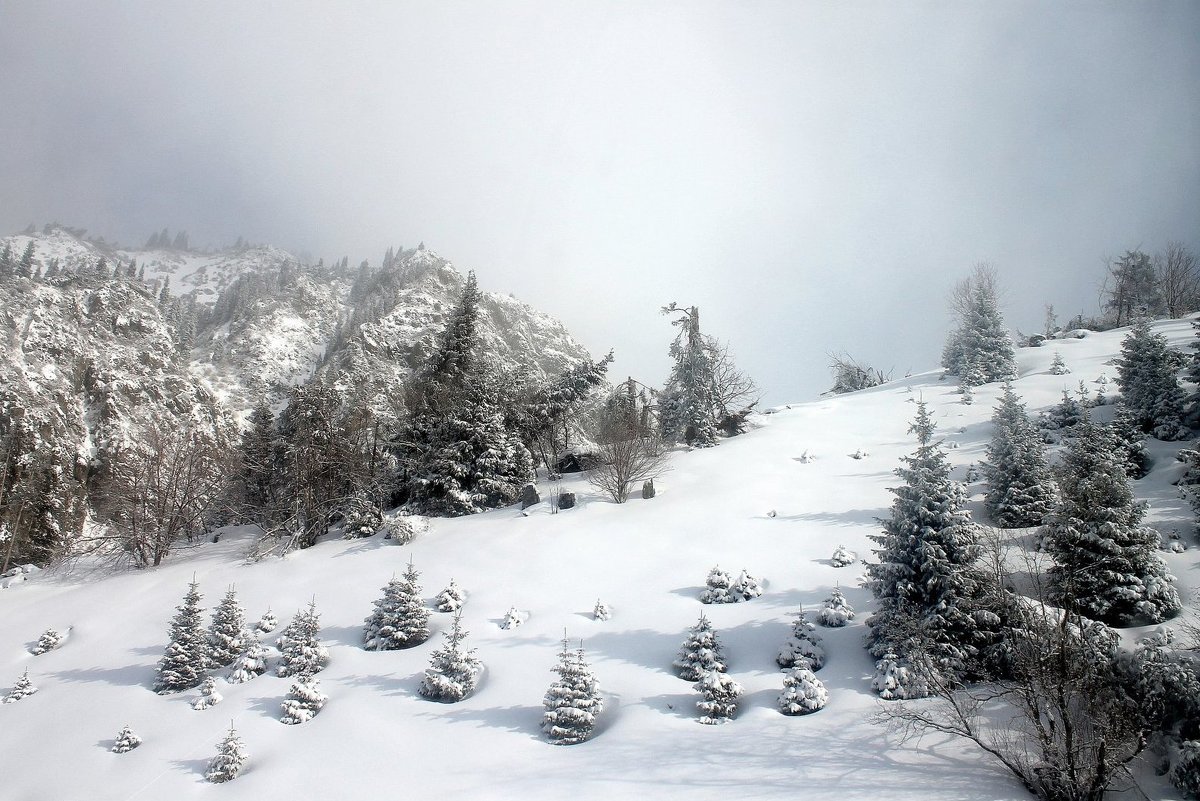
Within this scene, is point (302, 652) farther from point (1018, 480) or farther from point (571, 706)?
point (1018, 480)

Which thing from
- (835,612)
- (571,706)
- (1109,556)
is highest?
(1109,556)

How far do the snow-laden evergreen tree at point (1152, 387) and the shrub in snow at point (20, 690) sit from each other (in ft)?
130

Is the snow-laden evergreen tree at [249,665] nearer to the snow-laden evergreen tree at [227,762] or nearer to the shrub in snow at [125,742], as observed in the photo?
the shrub in snow at [125,742]

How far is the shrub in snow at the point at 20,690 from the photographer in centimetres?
1370

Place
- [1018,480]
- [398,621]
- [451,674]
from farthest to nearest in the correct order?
[1018,480] < [398,621] < [451,674]

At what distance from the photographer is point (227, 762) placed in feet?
31.8

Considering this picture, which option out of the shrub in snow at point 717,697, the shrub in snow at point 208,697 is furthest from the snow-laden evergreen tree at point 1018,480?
the shrub in snow at point 208,697

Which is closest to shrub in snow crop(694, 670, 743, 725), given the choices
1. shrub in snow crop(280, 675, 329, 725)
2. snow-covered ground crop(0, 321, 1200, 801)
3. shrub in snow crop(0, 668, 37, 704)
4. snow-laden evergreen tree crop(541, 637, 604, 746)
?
snow-covered ground crop(0, 321, 1200, 801)

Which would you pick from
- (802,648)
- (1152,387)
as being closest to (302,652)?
(802,648)

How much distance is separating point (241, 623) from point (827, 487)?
23.7 m

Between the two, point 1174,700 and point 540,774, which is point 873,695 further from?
point 540,774

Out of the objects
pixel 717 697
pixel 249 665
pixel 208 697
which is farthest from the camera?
pixel 249 665

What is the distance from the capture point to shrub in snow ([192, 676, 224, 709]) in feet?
39.8

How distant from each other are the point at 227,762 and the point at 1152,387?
32.9 meters
